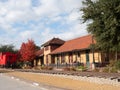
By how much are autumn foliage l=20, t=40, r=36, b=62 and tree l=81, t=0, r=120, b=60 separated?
43320 mm

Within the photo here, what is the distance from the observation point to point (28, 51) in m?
75.8

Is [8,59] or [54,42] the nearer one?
[8,59]

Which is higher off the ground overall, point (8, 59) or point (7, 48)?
point (7, 48)

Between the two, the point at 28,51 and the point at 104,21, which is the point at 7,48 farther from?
the point at 104,21

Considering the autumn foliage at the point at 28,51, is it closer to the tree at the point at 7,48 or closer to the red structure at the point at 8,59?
the red structure at the point at 8,59

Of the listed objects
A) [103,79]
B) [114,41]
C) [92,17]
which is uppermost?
[92,17]

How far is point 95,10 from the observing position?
106ft

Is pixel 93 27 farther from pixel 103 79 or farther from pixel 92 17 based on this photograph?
pixel 103 79

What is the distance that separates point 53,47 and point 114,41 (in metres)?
40.1

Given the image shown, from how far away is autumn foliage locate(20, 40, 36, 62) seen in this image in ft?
248

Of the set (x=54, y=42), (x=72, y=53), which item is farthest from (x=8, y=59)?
(x=72, y=53)

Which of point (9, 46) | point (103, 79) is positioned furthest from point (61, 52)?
point (9, 46)

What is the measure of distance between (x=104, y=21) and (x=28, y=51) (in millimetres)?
46619

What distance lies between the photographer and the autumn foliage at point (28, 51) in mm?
75625
